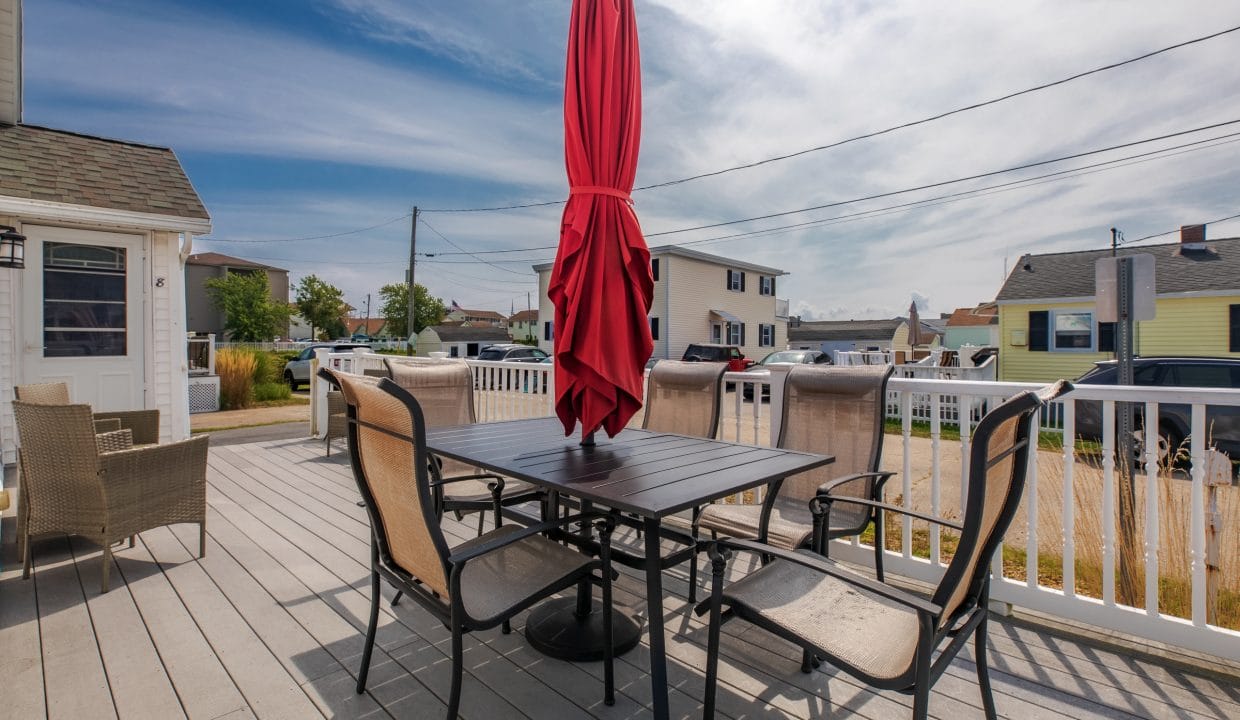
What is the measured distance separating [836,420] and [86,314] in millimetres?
6841

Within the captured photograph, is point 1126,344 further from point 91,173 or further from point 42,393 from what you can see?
point 91,173

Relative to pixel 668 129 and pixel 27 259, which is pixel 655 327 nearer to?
pixel 668 129

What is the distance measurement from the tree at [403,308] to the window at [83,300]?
34.7 metres

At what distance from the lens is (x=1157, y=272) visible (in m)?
14.0

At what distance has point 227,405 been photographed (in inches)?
418

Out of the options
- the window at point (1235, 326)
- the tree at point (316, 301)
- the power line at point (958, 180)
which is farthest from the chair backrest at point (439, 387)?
the tree at point (316, 301)

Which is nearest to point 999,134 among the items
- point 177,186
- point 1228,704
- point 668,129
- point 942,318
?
point 668,129

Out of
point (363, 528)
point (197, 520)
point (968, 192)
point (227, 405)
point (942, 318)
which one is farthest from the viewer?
point (942, 318)

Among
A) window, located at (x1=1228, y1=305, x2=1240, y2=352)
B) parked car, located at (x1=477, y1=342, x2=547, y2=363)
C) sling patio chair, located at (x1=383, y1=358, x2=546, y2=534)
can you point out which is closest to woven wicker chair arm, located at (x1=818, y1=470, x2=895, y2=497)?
sling patio chair, located at (x1=383, y1=358, x2=546, y2=534)

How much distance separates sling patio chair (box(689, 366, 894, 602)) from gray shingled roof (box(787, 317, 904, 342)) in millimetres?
41110

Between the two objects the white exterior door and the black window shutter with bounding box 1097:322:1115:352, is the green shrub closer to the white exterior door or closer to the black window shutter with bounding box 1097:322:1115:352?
the white exterior door

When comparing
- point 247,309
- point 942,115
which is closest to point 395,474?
point 942,115

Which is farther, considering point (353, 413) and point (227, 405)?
point (227, 405)

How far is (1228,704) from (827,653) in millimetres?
1583
